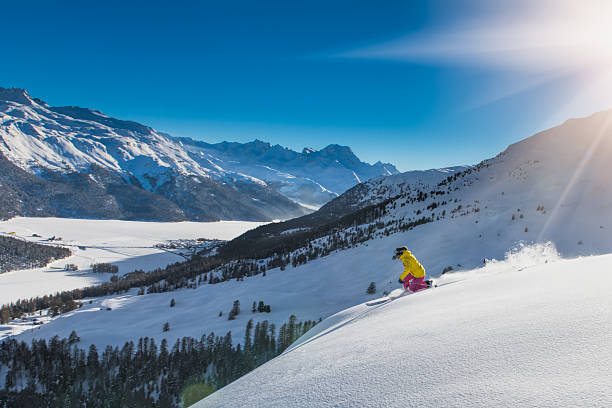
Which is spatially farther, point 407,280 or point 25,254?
point 25,254

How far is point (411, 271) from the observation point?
9.28 m

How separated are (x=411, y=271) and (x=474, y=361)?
712 centimetres

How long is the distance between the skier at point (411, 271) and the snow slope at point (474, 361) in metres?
4.54

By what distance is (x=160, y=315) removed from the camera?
1741cm

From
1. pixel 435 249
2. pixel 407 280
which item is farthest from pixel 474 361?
pixel 435 249

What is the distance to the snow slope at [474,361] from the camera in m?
1.87

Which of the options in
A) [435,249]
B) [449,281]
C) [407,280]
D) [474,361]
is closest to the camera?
[474,361]

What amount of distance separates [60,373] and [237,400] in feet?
45.1

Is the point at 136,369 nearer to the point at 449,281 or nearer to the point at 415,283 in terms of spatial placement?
the point at 415,283

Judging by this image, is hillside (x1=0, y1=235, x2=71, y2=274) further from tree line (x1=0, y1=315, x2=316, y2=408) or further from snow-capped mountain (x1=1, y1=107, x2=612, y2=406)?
tree line (x1=0, y1=315, x2=316, y2=408)

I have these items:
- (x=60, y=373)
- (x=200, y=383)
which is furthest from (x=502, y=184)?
(x=60, y=373)

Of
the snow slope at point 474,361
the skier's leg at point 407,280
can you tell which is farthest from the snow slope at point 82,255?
the snow slope at point 474,361

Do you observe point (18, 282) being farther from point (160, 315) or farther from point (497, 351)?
point (497, 351)

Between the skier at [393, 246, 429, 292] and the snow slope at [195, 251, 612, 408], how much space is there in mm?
4545
